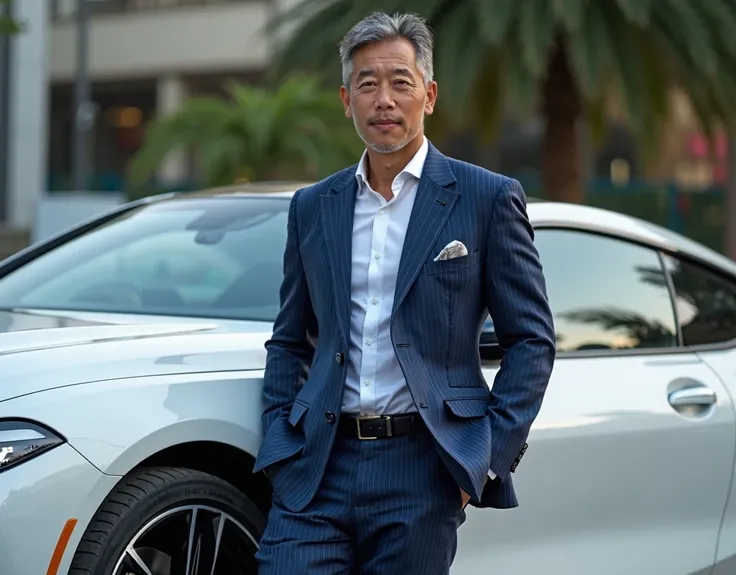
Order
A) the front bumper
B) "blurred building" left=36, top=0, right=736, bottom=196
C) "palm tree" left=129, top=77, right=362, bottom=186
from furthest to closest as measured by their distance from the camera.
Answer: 1. "blurred building" left=36, top=0, right=736, bottom=196
2. "palm tree" left=129, top=77, right=362, bottom=186
3. the front bumper

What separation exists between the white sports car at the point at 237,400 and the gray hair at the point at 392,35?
32.1 inches

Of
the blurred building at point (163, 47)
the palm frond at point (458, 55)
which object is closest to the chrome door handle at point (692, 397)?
the palm frond at point (458, 55)

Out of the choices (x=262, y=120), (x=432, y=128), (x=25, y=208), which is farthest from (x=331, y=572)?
(x=25, y=208)

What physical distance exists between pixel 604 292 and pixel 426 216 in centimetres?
140

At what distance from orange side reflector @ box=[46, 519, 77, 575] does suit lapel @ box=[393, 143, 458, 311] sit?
846mm

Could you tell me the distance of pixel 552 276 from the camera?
163 inches

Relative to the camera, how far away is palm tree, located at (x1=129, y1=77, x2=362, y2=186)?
22047 mm

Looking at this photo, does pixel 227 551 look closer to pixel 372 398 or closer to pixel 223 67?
pixel 372 398

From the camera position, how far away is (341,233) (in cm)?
310

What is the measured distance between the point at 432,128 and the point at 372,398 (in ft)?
36.4

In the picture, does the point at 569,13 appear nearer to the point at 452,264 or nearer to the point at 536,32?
the point at 536,32

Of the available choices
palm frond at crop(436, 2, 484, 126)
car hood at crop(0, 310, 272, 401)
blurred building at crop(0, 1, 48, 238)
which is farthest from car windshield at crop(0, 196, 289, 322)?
blurred building at crop(0, 1, 48, 238)

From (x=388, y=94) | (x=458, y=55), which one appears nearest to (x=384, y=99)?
(x=388, y=94)

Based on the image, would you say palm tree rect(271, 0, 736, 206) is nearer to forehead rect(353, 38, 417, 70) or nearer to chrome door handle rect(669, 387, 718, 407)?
chrome door handle rect(669, 387, 718, 407)
